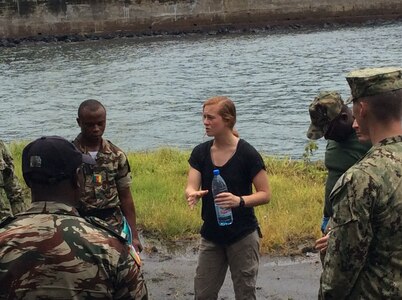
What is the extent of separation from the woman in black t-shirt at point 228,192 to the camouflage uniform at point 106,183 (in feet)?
1.68

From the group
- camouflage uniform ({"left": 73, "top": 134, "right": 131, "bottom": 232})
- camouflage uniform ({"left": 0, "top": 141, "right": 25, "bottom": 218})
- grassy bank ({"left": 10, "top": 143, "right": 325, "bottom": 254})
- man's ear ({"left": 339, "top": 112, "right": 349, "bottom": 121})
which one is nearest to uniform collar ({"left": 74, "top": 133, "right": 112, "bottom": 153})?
camouflage uniform ({"left": 73, "top": 134, "right": 131, "bottom": 232})

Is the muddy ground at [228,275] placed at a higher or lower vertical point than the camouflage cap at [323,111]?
lower

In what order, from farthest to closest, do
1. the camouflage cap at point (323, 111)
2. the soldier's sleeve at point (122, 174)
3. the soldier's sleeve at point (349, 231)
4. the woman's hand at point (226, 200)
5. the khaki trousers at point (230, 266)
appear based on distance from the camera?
the soldier's sleeve at point (122, 174), the khaki trousers at point (230, 266), the woman's hand at point (226, 200), the camouflage cap at point (323, 111), the soldier's sleeve at point (349, 231)

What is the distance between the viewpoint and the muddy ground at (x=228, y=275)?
229 inches

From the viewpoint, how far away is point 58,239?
8.41ft

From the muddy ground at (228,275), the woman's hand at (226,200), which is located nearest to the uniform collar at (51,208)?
the woman's hand at (226,200)

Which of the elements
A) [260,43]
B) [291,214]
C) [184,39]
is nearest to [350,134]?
[291,214]

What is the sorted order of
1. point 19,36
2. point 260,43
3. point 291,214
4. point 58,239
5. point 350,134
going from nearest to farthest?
point 58,239 → point 350,134 → point 291,214 → point 260,43 → point 19,36

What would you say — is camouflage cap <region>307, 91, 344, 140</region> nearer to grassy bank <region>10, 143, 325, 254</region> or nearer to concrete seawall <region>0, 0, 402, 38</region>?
grassy bank <region>10, 143, 325, 254</region>

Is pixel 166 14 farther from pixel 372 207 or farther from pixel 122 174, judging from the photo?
pixel 372 207

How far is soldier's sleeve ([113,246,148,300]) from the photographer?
2645 millimetres

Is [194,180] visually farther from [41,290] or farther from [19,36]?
[19,36]

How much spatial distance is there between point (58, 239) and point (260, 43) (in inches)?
1995

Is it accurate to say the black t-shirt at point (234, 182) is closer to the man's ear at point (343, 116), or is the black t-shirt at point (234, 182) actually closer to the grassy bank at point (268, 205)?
the man's ear at point (343, 116)
